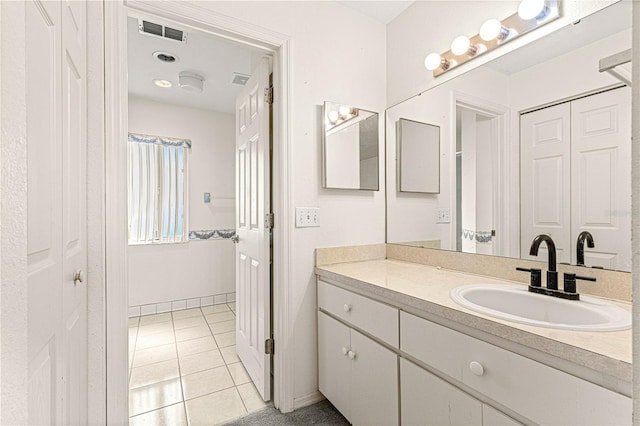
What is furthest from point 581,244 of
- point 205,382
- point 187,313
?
point 187,313

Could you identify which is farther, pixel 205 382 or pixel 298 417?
pixel 205 382

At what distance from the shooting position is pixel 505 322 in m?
0.84

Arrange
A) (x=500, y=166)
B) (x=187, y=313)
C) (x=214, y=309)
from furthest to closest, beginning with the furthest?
(x=214, y=309)
(x=187, y=313)
(x=500, y=166)

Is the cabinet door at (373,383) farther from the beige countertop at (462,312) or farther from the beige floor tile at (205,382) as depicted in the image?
the beige floor tile at (205,382)

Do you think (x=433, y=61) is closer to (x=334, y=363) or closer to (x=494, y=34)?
(x=494, y=34)

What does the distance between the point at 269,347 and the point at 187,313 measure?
6.70 feet

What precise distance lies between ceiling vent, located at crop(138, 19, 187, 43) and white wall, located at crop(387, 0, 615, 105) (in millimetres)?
1464

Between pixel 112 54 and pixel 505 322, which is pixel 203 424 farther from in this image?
pixel 112 54

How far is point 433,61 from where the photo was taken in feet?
5.63

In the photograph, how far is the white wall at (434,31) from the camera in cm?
126

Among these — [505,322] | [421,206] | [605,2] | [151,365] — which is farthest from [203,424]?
[605,2]

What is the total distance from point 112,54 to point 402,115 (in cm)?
159

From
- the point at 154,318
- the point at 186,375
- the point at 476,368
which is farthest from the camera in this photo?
the point at 154,318

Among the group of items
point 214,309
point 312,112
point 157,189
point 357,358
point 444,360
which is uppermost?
point 312,112
